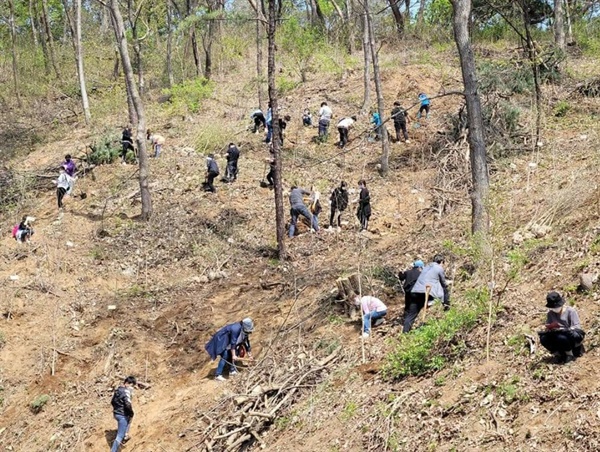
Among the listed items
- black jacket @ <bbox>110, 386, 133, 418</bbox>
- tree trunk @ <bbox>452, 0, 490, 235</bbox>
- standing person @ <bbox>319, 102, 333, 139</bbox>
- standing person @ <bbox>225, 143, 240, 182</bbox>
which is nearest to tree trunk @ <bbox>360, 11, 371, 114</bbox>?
standing person @ <bbox>319, 102, 333, 139</bbox>

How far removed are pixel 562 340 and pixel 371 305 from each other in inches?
161

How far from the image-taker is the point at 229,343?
1139cm

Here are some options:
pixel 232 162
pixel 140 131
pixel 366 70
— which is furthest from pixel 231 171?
pixel 366 70

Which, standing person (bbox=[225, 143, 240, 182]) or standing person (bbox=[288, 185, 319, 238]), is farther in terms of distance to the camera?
standing person (bbox=[225, 143, 240, 182])

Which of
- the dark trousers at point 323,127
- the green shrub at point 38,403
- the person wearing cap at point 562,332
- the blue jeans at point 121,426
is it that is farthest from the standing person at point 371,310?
the dark trousers at point 323,127

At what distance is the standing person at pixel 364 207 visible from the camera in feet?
51.7

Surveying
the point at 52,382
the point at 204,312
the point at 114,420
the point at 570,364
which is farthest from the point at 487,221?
the point at 52,382

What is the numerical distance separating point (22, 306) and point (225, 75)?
823 inches

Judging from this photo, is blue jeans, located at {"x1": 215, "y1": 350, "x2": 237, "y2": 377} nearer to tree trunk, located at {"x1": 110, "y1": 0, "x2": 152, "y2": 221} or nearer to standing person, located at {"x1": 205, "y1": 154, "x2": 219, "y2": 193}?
tree trunk, located at {"x1": 110, "y1": 0, "x2": 152, "y2": 221}

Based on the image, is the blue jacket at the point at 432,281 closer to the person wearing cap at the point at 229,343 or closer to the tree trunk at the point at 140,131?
the person wearing cap at the point at 229,343

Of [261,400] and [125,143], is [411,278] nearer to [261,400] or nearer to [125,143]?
[261,400]

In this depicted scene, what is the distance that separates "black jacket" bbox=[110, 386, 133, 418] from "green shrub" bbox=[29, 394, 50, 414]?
1.94 meters

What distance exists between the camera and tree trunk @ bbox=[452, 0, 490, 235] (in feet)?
37.6

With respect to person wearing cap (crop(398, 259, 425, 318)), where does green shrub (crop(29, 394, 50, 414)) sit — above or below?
below
